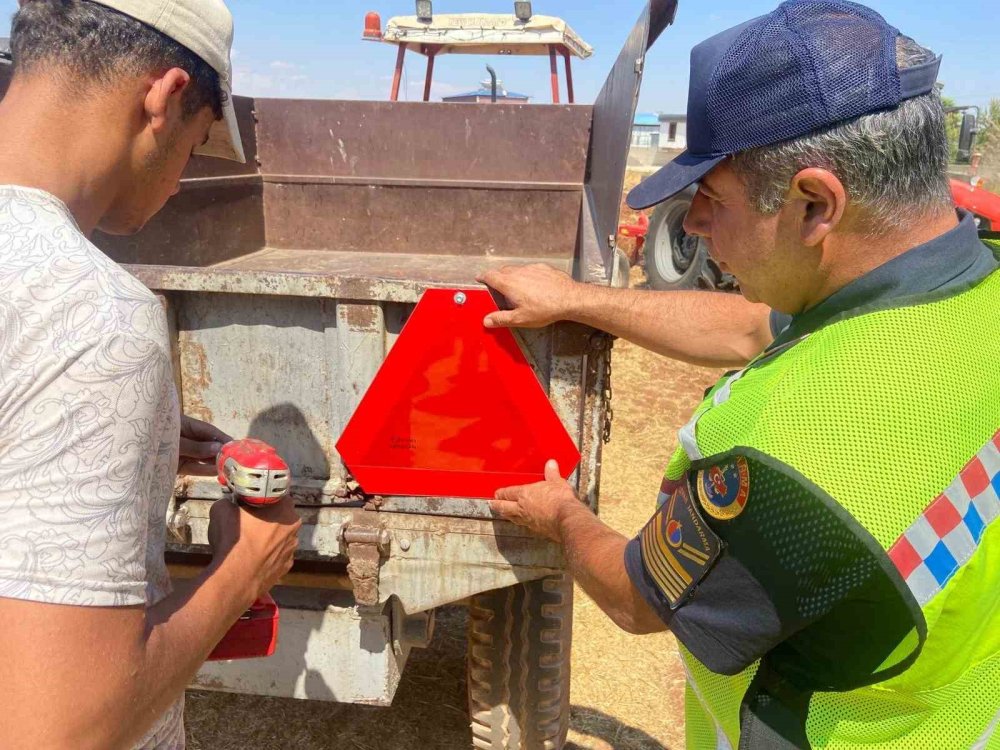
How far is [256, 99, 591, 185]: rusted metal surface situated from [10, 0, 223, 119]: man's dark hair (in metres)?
3.36

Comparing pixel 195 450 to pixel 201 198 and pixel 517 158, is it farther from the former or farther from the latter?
pixel 517 158

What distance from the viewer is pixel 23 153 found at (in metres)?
1.10

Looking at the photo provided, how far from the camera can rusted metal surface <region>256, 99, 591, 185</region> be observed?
4398mm

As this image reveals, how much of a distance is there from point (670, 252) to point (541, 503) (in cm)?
753

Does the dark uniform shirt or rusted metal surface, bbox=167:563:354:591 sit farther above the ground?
the dark uniform shirt

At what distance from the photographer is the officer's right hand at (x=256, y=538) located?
1359mm

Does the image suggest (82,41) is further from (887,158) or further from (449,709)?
(449,709)

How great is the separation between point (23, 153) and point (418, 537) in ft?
4.10

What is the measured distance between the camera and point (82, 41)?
1.13m

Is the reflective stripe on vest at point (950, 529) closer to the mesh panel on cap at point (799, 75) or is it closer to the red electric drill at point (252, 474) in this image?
the mesh panel on cap at point (799, 75)

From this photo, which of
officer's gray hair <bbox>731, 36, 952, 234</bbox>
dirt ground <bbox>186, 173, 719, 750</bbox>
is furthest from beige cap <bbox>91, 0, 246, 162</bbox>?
dirt ground <bbox>186, 173, 719, 750</bbox>

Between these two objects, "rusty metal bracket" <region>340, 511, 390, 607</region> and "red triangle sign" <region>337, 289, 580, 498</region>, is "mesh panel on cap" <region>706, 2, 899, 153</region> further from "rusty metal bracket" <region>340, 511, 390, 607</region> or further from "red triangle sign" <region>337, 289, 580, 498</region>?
"rusty metal bracket" <region>340, 511, 390, 607</region>

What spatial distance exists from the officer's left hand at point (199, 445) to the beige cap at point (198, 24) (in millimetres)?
728

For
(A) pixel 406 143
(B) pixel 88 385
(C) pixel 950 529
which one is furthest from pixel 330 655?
(A) pixel 406 143
